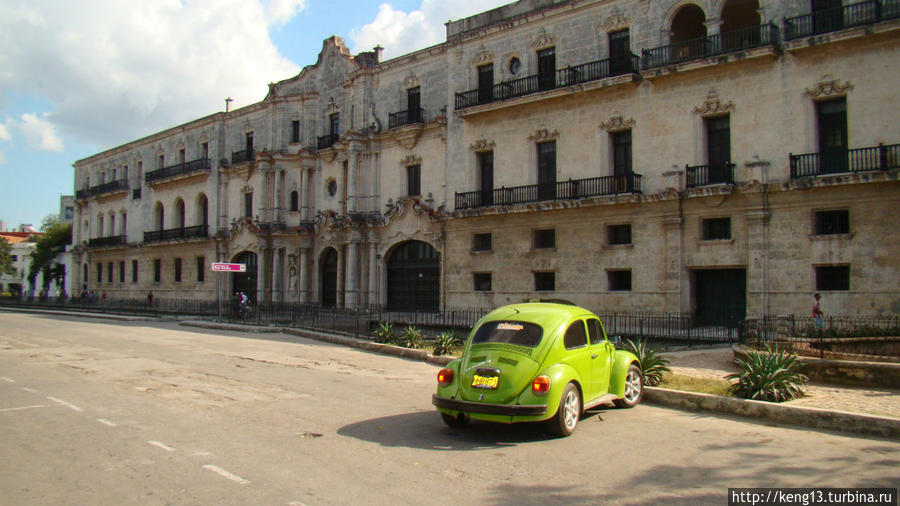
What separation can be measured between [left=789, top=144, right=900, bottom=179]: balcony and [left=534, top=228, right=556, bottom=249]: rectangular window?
369 inches

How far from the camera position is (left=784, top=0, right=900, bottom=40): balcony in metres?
20.2

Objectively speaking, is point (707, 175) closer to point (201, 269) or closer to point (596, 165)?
point (596, 165)

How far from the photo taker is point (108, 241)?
5556 centimetres

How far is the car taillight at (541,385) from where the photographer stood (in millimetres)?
8305

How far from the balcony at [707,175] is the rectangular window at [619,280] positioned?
13.2ft

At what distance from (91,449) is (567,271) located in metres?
21.0

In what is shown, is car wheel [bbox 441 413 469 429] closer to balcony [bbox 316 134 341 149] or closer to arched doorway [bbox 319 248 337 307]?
arched doorway [bbox 319 248 337 307]

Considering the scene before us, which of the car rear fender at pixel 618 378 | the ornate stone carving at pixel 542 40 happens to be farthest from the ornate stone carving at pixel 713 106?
the car rear fender at pixel 618 378

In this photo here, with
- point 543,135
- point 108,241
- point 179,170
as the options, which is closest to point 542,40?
point 543,135

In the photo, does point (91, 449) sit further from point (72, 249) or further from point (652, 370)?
point (72, 249)

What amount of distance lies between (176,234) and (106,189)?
12.9m

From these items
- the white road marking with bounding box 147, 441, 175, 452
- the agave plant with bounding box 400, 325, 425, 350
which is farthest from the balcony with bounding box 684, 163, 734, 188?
the white road marking with bounding box 147, 441, 175, 452

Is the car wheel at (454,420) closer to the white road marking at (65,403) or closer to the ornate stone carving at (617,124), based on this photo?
the white road marking at (65,403)

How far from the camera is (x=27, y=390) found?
1188 cm
